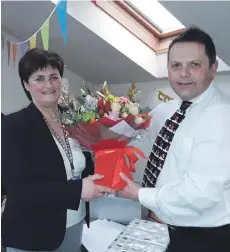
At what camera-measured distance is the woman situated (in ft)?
3.65

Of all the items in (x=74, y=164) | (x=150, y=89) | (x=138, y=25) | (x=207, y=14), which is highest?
(x=138, y=25)

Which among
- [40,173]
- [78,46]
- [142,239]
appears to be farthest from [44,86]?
[78,46]

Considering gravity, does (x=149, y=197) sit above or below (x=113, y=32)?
below

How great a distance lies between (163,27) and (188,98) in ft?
5.14

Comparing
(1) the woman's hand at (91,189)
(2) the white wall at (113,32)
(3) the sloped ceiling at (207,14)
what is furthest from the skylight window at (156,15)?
(1) the woman's hand at (91,189)

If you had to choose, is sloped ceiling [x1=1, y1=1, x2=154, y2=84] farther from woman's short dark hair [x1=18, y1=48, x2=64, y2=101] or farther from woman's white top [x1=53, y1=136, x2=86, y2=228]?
woman's white top [x1=53, y1=136, x2=86, y2=228]

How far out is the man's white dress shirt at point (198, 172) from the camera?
993 millimetres

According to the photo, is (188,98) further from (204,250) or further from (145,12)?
(145,12)

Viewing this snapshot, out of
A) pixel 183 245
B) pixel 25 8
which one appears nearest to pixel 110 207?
pixel 183 245

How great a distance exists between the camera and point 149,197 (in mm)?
1106

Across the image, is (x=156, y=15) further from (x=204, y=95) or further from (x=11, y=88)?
(x=204, y=95)

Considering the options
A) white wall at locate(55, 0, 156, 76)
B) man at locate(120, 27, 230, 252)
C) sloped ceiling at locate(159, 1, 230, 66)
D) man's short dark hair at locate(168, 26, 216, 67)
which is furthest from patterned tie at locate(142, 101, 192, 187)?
white wall at locate(55, 0, 156, 76)

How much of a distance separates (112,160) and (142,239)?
22.3 inches

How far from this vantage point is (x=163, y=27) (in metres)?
2.58
